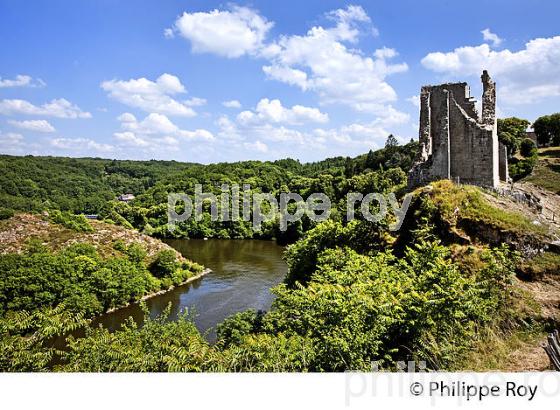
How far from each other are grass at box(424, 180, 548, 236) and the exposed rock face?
3.11ft

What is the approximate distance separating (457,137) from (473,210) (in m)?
3.12

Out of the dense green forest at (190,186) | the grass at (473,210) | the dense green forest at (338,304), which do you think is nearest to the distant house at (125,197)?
the dense green forest at (190,186)

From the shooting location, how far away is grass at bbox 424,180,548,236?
38.5 feet

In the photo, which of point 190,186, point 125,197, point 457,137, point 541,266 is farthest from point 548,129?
point 125,197

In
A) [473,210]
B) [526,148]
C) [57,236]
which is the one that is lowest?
[57,236]

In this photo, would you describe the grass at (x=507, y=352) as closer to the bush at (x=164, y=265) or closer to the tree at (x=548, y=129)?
the bush at (x=164, y=265)

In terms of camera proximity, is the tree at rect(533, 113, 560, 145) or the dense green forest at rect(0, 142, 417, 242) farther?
the dense green forest at rect(0, 142, 417, 242)

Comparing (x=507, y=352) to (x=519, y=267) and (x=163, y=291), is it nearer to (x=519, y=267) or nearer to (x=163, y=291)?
(x=519, y=267)

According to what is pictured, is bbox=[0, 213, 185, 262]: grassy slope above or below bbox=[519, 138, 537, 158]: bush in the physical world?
below

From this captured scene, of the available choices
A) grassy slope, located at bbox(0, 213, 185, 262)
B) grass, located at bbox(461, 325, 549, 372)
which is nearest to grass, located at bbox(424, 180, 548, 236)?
grass, located at bbox(461, 325, 549, 372)

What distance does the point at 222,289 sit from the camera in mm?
28078

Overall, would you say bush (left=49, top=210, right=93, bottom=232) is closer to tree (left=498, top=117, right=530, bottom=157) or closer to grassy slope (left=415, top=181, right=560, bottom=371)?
grassy slope (left=415, top=181, right=560, bottom=371)

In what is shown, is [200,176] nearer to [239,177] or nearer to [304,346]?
[239,177]

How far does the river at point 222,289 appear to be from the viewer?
23219 millimetres
